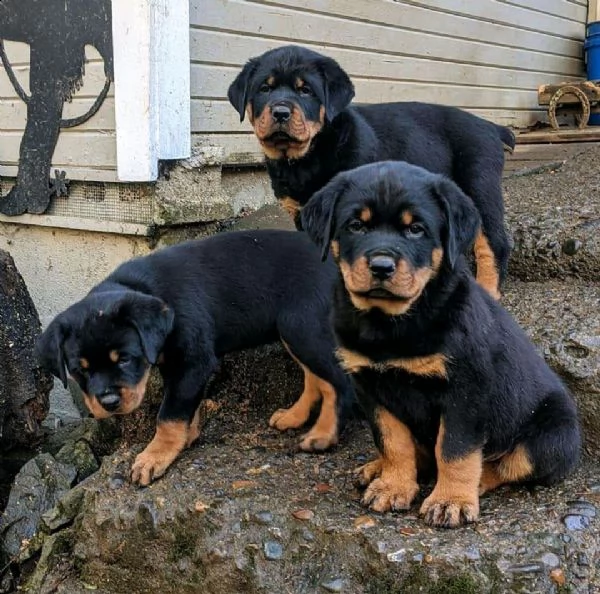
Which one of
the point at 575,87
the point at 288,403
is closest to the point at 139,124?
the point at 288,403

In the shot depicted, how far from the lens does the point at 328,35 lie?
641 centimetres

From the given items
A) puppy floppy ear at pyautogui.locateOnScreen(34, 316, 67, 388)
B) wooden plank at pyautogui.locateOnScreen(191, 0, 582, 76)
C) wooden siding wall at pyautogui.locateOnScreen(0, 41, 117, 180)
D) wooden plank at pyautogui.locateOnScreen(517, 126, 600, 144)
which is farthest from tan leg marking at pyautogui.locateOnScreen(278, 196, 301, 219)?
wooden plank at pyautogui.locateOnScreen(517, 126, 600, 144)

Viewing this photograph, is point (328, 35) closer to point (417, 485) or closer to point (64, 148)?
point (64, 148)

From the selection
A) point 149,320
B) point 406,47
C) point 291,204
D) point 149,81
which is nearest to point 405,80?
point 406,47

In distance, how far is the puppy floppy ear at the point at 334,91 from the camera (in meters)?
3.90

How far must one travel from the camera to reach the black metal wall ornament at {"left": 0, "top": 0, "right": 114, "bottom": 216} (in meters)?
5.21

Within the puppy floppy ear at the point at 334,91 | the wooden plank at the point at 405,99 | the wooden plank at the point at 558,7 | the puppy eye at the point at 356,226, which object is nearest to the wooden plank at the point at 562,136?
the wooden plank at the point at 405,99

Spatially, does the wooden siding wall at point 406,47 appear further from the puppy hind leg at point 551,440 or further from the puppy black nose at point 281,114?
the puppy hind leg at point 551,440

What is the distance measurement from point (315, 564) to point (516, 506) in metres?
0.80

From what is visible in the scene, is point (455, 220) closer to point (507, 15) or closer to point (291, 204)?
point (291, 204)

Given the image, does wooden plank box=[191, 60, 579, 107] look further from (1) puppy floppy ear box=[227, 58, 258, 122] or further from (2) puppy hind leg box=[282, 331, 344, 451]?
(2) puppy hind leg box=[282, 331, 344, 451]

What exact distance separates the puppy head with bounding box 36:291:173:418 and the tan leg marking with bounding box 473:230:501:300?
6.30 feet

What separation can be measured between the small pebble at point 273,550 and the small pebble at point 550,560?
960mm

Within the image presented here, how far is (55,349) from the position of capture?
3207mm
